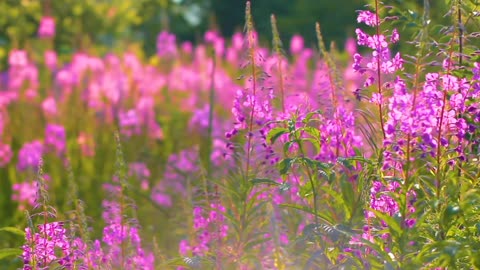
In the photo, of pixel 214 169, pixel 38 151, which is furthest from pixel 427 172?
pixel 38 151

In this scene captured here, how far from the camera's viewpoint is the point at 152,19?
82.1 ft

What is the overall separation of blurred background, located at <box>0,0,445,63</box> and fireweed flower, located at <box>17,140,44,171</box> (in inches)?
140

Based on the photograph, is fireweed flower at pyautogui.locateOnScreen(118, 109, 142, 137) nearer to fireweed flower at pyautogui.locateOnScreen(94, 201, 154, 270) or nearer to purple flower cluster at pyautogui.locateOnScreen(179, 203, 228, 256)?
purple flower cluster at pyautogui.locateOnScreen(179, 203, 228, 256)

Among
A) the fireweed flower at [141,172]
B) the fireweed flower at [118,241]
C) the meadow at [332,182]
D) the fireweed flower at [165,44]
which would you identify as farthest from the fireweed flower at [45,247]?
the fireweed flower at [165,44]

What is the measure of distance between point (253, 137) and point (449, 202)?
1177 mm

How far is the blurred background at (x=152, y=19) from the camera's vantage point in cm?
1598

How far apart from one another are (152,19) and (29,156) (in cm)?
1784

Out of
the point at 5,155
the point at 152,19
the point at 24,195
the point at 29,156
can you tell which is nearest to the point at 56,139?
the point at 5,155

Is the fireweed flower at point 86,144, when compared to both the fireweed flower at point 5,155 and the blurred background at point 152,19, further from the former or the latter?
the blurred background at point 152,19

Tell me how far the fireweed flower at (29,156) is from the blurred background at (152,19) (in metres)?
3.55

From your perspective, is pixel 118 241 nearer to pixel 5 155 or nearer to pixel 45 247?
pixel 45 247

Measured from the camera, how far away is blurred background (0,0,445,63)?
52.4 ft

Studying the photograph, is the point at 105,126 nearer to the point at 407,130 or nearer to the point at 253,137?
the point at 253,137

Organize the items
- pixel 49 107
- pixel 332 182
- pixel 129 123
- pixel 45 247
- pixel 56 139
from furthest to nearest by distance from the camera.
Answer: pixel 49 107 → pixel 129 123 → pixel 56 139 → pixel 332 182 → pixel 45 247
